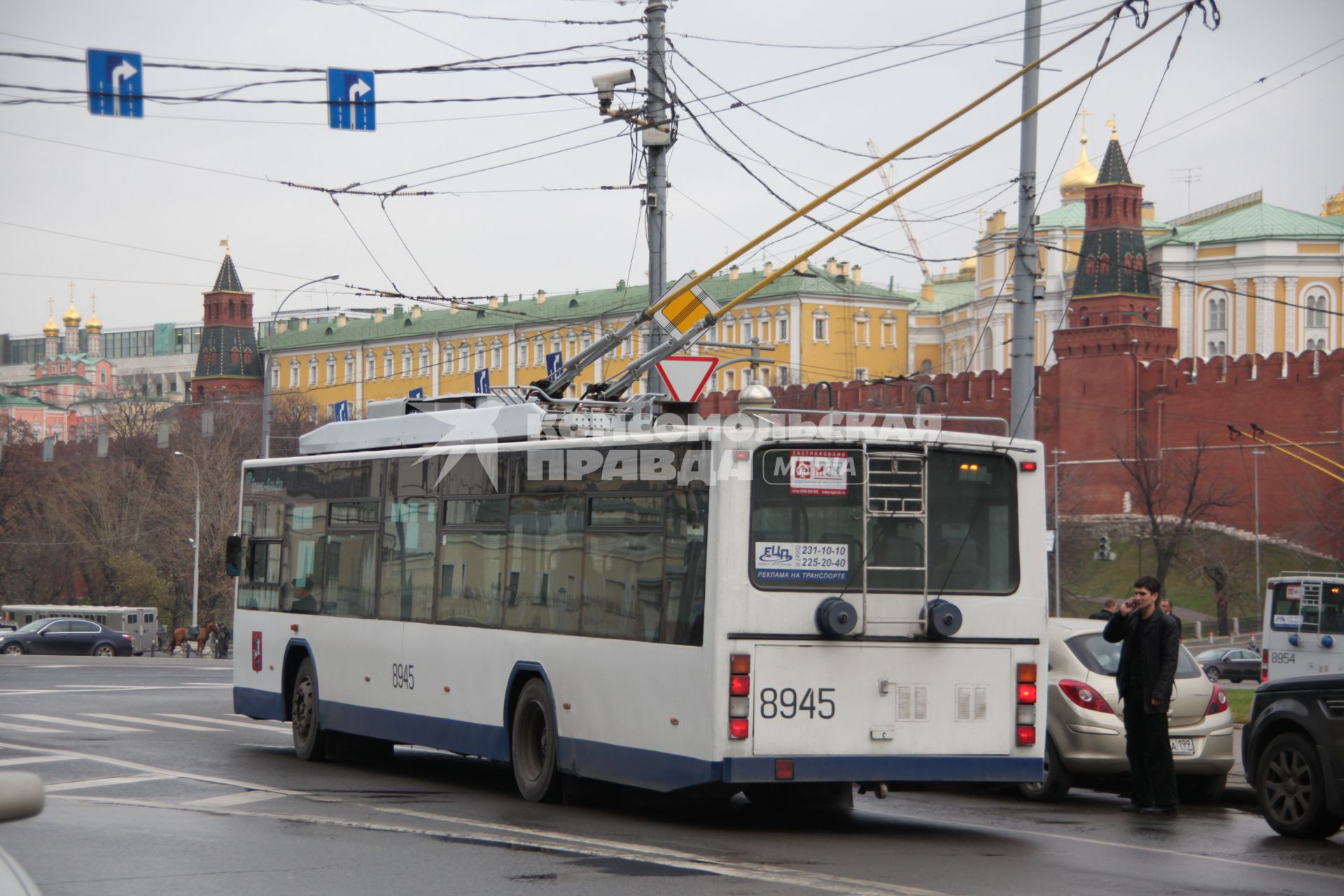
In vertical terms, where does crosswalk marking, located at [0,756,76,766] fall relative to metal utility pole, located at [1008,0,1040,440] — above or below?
below

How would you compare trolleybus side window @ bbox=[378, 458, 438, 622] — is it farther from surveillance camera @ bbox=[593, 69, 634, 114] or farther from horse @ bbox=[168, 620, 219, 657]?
horse @ bbox=[168, 620, 219, 657]

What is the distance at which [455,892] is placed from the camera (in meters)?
8.41

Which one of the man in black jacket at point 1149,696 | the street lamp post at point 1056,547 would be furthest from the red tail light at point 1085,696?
the street lamp post at point 1056,547

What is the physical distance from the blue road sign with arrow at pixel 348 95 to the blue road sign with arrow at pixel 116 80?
1.94 meters

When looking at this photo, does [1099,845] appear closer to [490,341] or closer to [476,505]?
[476,505]

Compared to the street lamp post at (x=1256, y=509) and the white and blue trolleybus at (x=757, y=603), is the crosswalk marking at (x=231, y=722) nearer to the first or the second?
the white and blue trolleybus at (x=757, y=603)

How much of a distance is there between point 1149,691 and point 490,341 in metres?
110

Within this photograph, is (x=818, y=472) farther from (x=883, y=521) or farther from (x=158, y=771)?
(x=158, y=771)

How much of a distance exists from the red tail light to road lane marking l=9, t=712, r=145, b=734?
30.5ft

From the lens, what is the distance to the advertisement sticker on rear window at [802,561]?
416 inches

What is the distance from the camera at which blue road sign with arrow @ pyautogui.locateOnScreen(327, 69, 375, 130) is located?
57.8 feet

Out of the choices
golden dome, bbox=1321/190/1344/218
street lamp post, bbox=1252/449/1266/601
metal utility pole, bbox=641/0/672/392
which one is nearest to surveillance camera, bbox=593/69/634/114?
metal utility pole, bbox=641/0/672/392

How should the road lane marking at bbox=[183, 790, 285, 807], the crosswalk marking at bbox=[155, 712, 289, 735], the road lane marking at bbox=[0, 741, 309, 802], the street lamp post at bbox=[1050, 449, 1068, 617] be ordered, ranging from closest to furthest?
the road lane marking at bbox=[183, 790, 285, 807], the road lane marking at bbox=[0, 741, 309, 802], the crosswalk marking at bbox=[155, 712, 289, 735], the street lamp post at bbox=[1050, 449, 1068, 617]

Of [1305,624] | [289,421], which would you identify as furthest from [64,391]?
[1305,624]
